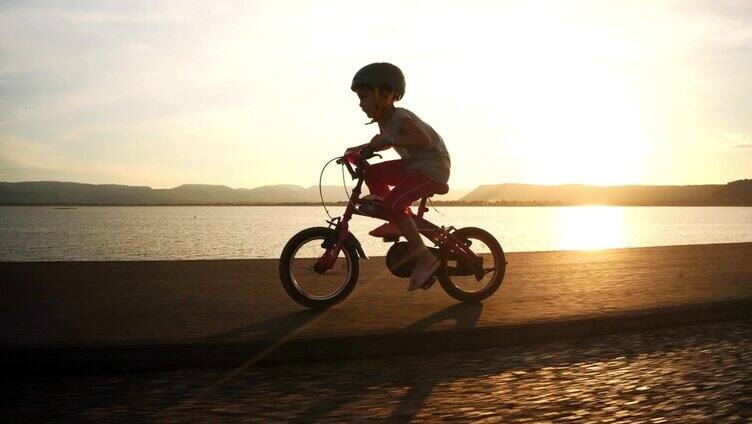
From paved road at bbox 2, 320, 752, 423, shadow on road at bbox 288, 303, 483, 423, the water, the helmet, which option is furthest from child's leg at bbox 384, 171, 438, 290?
the water

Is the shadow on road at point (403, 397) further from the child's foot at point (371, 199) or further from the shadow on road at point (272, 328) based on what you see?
the child's foot at point (371, 199)

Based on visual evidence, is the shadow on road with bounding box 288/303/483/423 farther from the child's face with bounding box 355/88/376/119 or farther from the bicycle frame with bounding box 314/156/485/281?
the child's face with bounding box 355/88/376/119

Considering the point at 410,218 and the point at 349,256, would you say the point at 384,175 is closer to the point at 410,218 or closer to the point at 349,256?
the point at 410,218

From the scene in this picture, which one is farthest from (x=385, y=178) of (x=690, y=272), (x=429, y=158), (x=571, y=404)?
(x=690, y=272)

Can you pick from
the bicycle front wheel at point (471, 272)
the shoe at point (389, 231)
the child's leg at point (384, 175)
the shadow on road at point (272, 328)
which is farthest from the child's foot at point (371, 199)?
the shadow on road at point (272, 328)

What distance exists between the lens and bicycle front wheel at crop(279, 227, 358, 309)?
22.8ft

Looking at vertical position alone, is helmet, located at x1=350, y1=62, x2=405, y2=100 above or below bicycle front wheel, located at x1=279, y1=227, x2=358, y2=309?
above

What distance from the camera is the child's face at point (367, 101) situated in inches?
272

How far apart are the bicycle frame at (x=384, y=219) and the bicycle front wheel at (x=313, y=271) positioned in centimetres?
6

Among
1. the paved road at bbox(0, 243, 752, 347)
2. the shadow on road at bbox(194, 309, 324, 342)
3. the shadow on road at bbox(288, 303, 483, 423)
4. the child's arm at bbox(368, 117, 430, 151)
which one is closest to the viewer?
the shadow on road at bbox(288, 303, 483, 423)

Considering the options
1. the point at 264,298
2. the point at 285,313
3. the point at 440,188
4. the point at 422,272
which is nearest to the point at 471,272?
the point at 422,272

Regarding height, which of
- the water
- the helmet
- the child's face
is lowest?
the water

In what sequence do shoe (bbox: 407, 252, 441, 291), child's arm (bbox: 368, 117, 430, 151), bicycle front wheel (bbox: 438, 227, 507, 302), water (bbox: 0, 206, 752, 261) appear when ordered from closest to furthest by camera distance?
1. child's arm (bbox: 368, 117, 430, 151)
2. shoe (bbox: 407, 252, 441, 291)
3. bicycle front wheel (bbox: 438, 227, 507, 302)
4. water (bbox: 0, 206, 752, 261)

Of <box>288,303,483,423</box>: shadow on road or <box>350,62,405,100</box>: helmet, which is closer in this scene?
<box>288,303,483,423</box>: shadow on road
